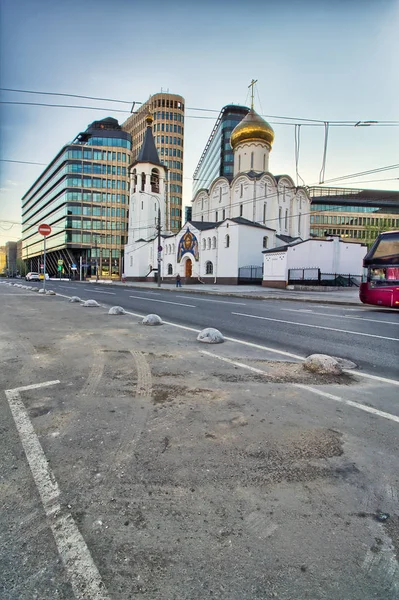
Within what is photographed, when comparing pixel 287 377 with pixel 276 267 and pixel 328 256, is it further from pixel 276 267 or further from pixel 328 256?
pixel 328 256

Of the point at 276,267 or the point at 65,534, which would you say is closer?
the point at 65,534

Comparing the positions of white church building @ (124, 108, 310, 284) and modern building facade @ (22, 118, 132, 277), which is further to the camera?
modern building facade @ (22, 118, 132, 277)

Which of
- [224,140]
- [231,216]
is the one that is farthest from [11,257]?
[231,216]

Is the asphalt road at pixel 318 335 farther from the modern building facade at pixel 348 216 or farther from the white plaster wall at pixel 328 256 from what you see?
the modern building facade at pixel 348 216

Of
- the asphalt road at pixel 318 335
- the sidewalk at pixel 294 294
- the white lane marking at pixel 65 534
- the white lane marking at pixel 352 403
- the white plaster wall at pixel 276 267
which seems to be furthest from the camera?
the white plaster wall at pixel 276 267

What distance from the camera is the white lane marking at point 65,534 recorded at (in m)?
1.43

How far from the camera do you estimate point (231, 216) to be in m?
48.3

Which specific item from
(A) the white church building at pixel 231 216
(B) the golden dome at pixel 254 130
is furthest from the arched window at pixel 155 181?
(B) the golden dome at pixel 254 130

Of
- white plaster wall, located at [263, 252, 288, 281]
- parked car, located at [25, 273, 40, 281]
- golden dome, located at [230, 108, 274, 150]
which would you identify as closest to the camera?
white plaster wall, located at [263, 252, 288, 281]

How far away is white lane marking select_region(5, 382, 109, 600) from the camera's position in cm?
143

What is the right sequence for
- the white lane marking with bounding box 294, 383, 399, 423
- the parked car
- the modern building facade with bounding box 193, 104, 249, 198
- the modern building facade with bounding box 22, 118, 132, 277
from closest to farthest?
1. the white lane marking with bounding box 294, 383, 399, 423
2. the parked car
3. the modern building facade with bounding box 22, 118, 132, 277
4. the modern building facade with bounding box 193, 104, 249, 198

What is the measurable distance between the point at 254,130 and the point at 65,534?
5117 cm

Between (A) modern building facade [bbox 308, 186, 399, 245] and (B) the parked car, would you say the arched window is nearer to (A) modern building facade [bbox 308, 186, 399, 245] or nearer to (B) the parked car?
(B) the parked car

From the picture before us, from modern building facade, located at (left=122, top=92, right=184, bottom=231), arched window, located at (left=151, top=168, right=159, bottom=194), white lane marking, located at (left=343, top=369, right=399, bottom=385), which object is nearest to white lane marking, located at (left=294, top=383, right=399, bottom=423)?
white lane marking, located at (left=343, top=369, right=399, bottom=385)
